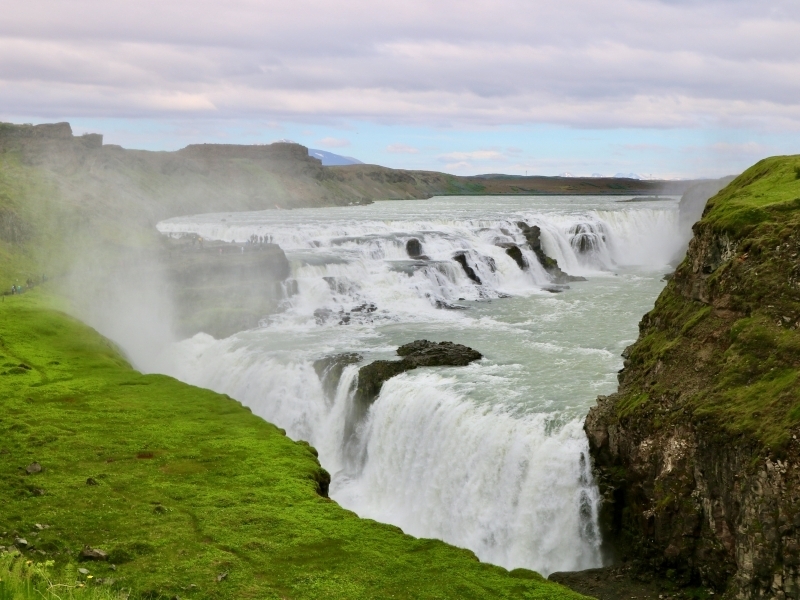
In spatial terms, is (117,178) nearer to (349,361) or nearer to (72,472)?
(349,361)

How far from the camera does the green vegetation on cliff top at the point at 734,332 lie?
18.7 meters

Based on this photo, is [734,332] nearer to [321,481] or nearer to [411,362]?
[321,481]

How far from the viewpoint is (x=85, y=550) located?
Result: 1652cm

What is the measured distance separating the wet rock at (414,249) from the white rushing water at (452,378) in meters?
0.52

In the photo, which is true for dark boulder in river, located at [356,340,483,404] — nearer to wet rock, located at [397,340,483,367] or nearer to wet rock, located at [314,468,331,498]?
wet rock, located at [397,340,483,367]

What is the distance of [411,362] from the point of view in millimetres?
31984

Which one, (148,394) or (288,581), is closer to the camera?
(288,581)

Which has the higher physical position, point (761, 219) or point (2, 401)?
point (761, 219)

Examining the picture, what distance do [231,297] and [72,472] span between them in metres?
26.9

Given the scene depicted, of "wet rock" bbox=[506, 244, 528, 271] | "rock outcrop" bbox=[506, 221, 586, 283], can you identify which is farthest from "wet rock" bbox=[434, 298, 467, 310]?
"rock outcrop" bbox=[506, 221, 586, 283]

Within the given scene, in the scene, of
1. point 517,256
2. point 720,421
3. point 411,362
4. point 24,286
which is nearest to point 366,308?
point 411,362

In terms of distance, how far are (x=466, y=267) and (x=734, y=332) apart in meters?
34.7

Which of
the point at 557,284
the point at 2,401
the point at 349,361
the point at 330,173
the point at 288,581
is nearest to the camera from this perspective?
the point at 288,581

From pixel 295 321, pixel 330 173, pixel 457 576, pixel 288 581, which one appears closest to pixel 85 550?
pixel 288 581
